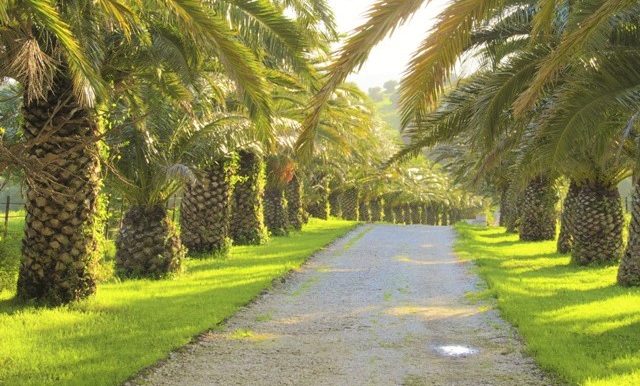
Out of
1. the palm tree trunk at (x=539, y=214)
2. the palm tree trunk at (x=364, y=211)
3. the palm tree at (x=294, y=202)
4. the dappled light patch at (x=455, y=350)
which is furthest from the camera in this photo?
the palm tree trunk at (x=364, y=211)

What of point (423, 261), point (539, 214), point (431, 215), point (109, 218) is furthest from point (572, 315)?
point (431, 215)

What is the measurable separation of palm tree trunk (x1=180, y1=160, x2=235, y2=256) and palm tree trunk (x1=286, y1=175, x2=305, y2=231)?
11694 mm

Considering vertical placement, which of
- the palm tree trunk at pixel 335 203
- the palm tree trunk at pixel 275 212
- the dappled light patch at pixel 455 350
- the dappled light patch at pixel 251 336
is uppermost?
the palm tree trunk at pixel 335 203

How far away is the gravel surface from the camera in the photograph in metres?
6.82

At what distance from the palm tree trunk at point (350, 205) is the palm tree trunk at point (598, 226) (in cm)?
Answer: 3215

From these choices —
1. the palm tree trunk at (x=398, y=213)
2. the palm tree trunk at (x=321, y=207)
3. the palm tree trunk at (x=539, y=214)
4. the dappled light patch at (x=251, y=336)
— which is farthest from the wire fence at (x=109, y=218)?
the palm tree trunk at (x=398, y=213)

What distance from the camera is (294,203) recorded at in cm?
3059

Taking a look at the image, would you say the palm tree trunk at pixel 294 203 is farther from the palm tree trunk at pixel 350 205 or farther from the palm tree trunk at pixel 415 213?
the palm tree trunk at pixel 415 213

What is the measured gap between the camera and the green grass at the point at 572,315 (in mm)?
6961

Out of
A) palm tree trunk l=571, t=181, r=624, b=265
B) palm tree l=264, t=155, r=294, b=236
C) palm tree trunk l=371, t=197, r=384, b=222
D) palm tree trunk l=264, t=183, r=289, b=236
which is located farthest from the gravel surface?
palm tree trunk l=371, t=197, r=384, b=222

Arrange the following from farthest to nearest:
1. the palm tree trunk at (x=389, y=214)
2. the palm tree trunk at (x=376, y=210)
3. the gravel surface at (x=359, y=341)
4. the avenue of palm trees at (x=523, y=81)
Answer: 1. the palm tree trunk at (x=389, y=214)
2. the palm tree trunk at (x=376, y=210)
3. the gravel surface at (x=359, y=341)
4. the avenue of palm trees at (x=523, y=81)

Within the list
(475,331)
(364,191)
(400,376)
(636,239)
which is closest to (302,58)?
(400,376)

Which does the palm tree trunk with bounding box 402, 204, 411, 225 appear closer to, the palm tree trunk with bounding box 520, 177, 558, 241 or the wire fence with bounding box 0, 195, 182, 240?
the wire fence with bounding box 0, 195, 182, 240

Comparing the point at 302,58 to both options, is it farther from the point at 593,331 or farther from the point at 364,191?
the point at 364,191
